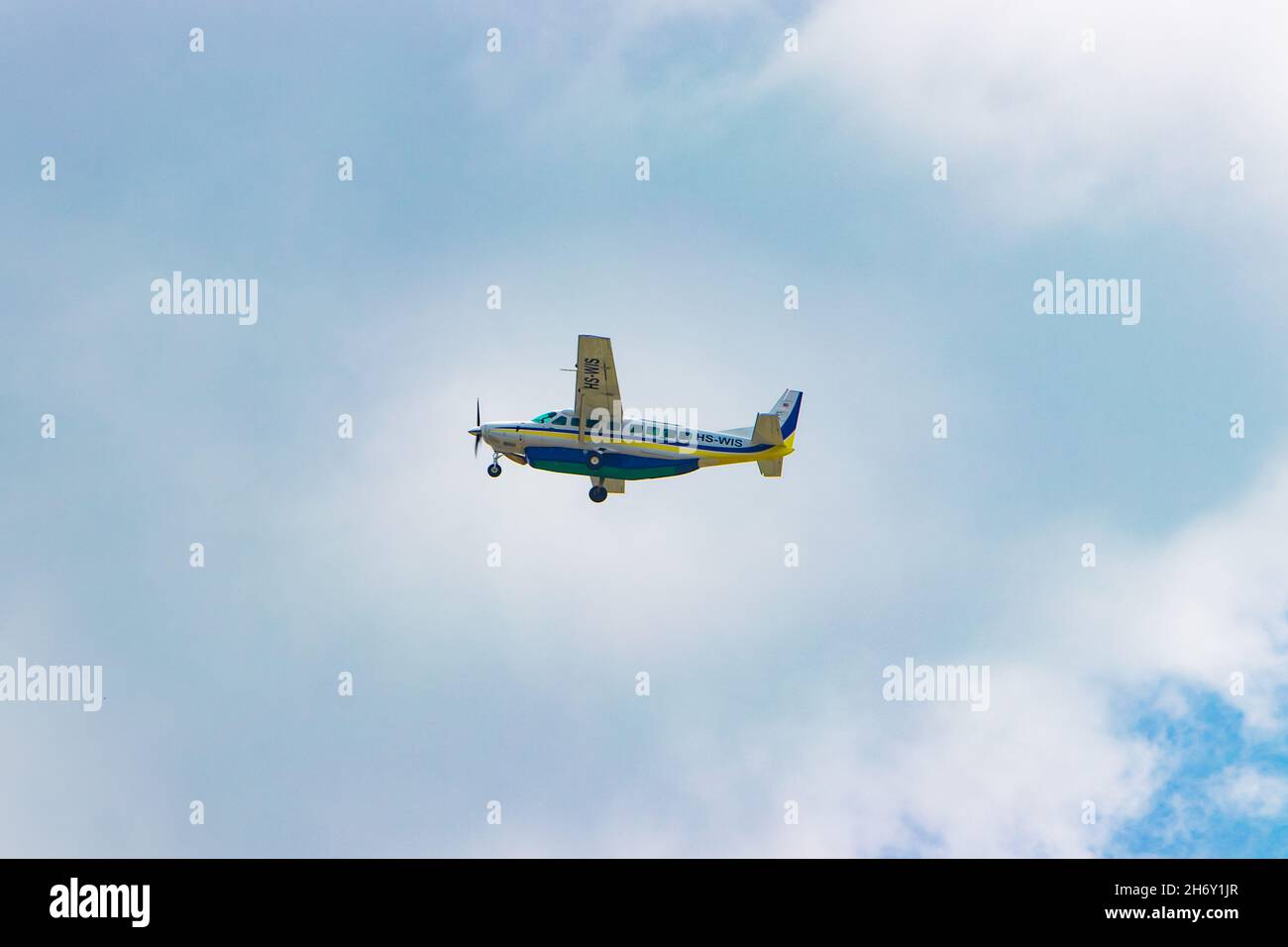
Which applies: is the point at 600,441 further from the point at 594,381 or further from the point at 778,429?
the point at 778,429

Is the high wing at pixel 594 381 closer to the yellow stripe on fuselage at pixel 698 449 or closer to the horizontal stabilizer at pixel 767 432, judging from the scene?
the yellow stripe on fuselage at pixel 698 449

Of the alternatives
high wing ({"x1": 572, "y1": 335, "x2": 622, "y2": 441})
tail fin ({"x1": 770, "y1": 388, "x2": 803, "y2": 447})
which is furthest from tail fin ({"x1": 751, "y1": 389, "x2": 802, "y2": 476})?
high wing ({"x1": 572, "y1": 335, "x2": 622, "y2": 441})

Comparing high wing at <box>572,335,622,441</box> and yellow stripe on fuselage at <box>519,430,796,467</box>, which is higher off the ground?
high wing at <box>572,335,622,441</box>

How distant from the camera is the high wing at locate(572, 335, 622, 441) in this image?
204ft

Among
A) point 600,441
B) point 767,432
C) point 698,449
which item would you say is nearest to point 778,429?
point 767,432

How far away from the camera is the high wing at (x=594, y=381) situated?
62156mm

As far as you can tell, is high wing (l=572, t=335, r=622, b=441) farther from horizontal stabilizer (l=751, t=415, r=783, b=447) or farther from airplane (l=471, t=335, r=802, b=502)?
horizontal stabilizer (l=751, t=415, r=783, b=447)

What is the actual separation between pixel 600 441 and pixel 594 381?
273 centimetres

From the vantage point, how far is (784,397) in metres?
69.0

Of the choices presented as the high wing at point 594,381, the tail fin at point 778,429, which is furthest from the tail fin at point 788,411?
the high wing at point 594,381

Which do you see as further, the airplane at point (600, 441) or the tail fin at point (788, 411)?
the tail fin at point (788, 411)
